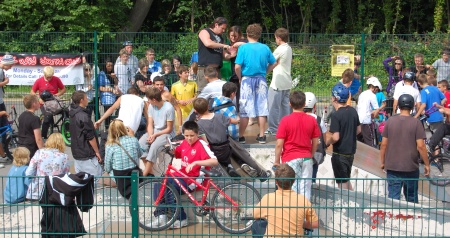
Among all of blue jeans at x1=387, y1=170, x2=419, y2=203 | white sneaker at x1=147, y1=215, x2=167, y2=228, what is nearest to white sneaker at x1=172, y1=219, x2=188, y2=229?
white sneaker at x1=147, y1=215, x2=167, y2=228

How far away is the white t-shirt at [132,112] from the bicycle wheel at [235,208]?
3.06m

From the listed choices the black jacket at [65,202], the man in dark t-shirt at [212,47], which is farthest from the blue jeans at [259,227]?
the man in dark t-shirt at [212,47]

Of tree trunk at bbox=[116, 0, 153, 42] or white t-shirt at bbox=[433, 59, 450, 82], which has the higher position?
tree trunk at bbox=[116, 0, 153, 42]

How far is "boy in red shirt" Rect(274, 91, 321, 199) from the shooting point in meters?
8.75

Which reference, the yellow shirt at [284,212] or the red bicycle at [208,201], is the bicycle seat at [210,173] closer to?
the red bicycle at [208,201]

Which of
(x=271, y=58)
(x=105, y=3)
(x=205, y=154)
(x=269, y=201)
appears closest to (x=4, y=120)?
(x=271, y=58)

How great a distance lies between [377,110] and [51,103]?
19.8 ft

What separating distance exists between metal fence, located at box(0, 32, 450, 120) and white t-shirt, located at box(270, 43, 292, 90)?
151 inches

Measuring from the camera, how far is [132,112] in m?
11.1

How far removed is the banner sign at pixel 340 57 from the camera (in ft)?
52.1

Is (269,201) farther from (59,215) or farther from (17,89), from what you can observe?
(17,89)

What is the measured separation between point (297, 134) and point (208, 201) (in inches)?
52.5

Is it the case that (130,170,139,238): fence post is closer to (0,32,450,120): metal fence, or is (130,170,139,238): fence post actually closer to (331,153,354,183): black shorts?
(331,153,354,183): black shorts

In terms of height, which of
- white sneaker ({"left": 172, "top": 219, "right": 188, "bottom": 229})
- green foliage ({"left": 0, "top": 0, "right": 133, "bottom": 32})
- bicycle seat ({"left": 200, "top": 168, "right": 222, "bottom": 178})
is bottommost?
white sneaker ({"left": 172, "top": 219, "right": 188, "bottom": 229})
